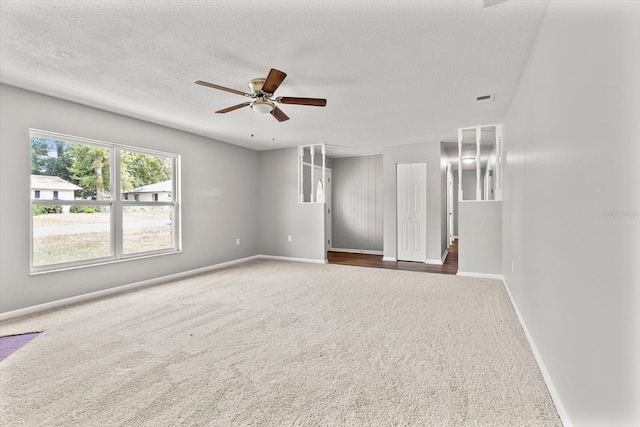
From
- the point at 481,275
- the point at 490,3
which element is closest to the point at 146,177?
the point at 490,3

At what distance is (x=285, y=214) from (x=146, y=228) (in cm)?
279

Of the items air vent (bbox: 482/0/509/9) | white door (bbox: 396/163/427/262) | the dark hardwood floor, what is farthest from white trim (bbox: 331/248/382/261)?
air vent (bbox: 482/0/509/9)

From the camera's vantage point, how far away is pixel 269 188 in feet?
22.6

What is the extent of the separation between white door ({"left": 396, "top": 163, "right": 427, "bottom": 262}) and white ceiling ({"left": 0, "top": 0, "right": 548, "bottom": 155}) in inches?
85.8

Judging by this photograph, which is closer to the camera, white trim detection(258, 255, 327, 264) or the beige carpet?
the beige carpet

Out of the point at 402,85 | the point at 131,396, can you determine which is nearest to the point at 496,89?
the point at 402,85

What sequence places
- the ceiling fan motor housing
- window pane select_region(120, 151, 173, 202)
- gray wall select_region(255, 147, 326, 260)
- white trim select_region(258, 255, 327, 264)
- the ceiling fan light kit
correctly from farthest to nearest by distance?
1. gray wall select_region(255, 147, 326, 260)
2. white trim select_region(258, 255, 327, 264)
3. window pane select_region(120, 151, 173, 202)
4. the ceiling fan light kit
5. the ceiling fan motor housing

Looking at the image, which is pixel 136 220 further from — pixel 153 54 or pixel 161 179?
pixel 153 54

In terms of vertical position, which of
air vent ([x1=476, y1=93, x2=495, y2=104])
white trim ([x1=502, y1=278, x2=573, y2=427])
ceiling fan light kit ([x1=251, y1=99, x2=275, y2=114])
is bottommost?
white trim ([x1=502, y1=278, x2=573, y2=427])

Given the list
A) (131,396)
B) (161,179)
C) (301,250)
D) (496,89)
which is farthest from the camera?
(301,250)

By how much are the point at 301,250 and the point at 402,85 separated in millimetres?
4155

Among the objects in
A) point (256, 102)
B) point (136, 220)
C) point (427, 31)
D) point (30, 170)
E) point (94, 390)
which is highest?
point (427, 31)

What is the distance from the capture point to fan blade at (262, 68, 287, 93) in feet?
8.07

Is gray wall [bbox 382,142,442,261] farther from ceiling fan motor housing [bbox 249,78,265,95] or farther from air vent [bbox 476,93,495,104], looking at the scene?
ceiling fan motor housing [bbox 249,78,265,95]
